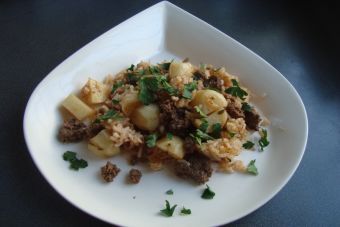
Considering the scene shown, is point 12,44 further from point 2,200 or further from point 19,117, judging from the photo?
point 2,200

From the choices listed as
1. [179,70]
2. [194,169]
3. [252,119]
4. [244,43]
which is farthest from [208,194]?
[244,43]

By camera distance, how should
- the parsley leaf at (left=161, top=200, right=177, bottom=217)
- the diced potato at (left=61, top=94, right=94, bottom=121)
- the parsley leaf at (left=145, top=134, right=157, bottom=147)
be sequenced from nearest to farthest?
the parsley leaf at (left=161, top=200, right=177, bottom=217) < the parsley leaf at (left=145, top=134, right=157, bottom=147) < the diced potato at (left=61, top=94, right=94, bottom=121)

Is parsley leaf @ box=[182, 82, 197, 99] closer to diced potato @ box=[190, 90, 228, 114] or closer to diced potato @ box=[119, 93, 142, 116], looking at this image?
diced potato @ box=[190, 90, 228, 114]

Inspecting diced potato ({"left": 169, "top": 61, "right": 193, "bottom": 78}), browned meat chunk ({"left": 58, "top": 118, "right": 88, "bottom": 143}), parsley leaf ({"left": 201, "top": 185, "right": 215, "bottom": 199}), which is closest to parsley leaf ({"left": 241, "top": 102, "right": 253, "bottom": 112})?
diced potato ({"left": 169, "top": 61, "right": 193, "bottom": 78})

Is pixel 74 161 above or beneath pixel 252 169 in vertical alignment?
beneath

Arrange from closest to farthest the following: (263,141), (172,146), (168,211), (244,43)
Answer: (168,211) < (172,146) < (263,141) < (244,43)

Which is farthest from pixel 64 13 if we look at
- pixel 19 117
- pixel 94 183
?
pixel 94 183

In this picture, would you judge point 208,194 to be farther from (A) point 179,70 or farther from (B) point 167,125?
(A) point 179,70
